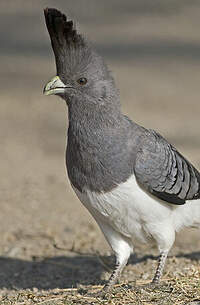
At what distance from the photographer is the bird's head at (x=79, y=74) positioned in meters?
5.10

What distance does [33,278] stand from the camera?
21.7 feet

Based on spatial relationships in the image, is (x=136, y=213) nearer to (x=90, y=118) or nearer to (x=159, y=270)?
(x=159, y=270)

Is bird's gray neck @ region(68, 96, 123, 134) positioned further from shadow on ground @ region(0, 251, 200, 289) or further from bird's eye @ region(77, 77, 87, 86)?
shadow on ground @ region(0, 251, 200, 289)

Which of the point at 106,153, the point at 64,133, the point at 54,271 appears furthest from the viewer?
the point at 64,133

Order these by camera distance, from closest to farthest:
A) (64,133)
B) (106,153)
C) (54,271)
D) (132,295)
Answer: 1. (132,295)
2. (106,153)
3. (54,271)
4. (64,133)

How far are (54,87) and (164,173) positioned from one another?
1018mm

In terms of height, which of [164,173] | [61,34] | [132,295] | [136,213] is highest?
[61,34]

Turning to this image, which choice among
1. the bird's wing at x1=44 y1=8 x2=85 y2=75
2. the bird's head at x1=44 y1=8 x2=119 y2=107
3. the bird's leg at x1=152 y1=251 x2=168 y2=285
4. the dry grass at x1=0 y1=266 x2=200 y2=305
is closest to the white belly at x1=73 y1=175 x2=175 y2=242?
the bird's leg at x1=152 y1=251 x2=168 y2=285

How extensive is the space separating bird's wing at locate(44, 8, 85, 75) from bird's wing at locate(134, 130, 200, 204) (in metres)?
0.83

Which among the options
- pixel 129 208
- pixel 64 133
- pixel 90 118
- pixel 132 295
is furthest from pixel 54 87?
pixel 64 133

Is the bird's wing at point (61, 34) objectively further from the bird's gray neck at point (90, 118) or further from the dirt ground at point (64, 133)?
the dirt ground at point (64, 133)

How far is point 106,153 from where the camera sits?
506cm

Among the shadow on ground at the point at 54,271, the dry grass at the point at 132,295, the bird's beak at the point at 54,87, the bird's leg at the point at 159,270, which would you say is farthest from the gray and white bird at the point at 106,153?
the shadow on ground at the point at 54,271

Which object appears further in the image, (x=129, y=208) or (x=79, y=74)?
(x=79, y=74)
